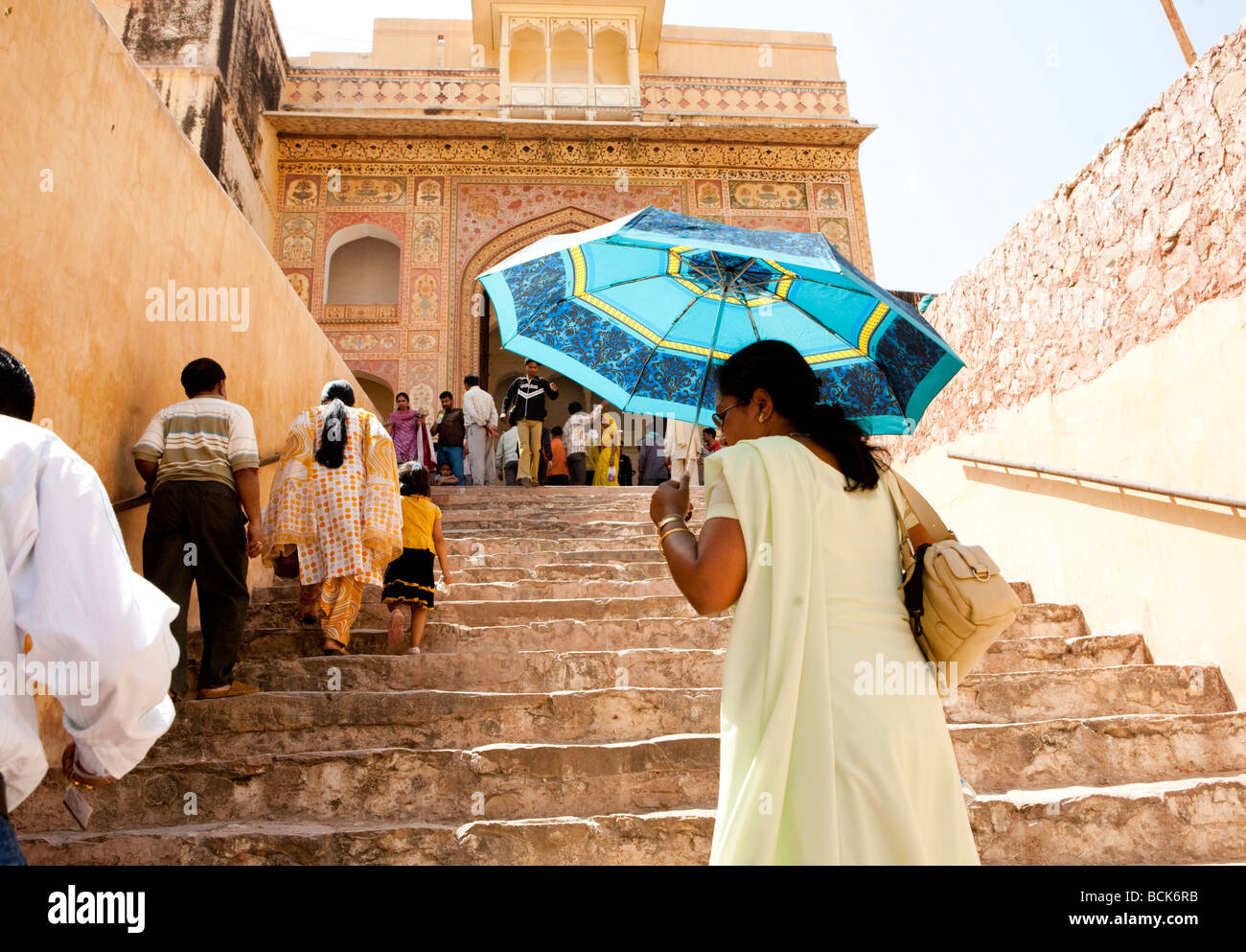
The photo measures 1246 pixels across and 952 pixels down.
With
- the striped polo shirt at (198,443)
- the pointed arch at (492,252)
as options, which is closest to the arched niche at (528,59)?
the pointed arch at (492,252)

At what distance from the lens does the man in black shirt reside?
10.1 metres

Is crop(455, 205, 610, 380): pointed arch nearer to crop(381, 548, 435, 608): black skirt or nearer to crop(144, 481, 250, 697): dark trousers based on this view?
crop(381, 548, 435, 608): black skirt

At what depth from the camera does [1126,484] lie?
436cm

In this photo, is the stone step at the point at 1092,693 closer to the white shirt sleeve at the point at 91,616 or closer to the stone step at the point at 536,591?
the stone step at the point at 536,591

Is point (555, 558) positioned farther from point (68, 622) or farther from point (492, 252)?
point (492, 252)

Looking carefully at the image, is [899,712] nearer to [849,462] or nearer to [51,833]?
[849,462]

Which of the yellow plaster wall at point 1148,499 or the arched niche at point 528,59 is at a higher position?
the arched niche at point 528,59

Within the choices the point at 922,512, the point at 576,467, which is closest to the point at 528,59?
the point at 576,467

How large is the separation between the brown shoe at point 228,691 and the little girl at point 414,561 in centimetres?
71

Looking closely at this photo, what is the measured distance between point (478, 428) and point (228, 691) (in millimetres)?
7339

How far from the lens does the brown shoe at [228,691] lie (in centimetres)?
358

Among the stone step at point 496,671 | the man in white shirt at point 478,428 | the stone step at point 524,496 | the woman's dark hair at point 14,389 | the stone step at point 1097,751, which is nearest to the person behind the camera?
the woman's dark hair at point 14,389

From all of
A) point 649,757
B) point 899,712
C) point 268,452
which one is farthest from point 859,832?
point 268,452

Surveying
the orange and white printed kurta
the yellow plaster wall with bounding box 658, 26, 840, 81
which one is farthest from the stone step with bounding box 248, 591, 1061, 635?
the yellow plaster wall with bounding box 658, 26, 840, 81
